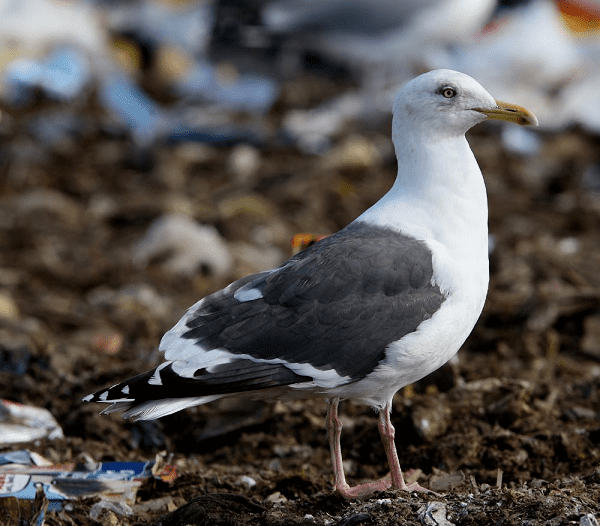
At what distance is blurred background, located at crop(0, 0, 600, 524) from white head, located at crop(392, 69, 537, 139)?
1.21 m

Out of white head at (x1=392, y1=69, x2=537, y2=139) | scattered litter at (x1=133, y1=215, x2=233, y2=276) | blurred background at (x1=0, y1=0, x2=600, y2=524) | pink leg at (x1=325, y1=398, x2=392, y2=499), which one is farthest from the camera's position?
scattered litter at (x1=133, y1=215, x2=233, y2=276)

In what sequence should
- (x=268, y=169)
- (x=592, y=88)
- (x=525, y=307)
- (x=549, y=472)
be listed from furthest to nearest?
(x=592, y=88) < (x=268, y=169) < (x=525, y=307) < (x=549, y=472)

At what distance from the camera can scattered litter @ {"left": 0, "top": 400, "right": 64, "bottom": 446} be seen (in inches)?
158

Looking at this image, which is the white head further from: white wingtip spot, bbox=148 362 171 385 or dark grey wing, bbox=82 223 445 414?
white wingtip spot, bbox=148 362 171 385

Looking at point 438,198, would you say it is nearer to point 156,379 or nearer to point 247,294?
point 247,294

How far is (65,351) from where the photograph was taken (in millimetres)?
5137

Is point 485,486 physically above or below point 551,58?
below

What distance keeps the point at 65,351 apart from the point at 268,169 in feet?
16.0

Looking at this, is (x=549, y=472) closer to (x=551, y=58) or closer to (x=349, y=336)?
(x=349, y=336)

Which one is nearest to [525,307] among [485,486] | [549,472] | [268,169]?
[549,472]

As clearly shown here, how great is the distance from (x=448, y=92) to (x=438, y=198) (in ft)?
1.30

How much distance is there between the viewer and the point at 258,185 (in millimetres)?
9297

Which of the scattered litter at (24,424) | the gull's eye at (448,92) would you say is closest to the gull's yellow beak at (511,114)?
the gull's eye at (448,92)

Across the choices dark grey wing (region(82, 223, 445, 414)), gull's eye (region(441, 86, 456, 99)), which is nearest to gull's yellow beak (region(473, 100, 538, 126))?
gull's eye (region(441, 86, 456, 99))
